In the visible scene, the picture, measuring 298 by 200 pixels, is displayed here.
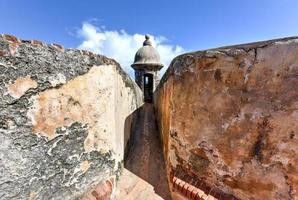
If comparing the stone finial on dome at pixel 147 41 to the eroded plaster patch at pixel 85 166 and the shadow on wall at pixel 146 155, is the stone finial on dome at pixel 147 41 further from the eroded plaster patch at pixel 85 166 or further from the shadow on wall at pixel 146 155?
the eroded plaster patch at pixel 85 166

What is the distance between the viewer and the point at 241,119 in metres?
2.32

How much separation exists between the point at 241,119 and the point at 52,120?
6.40ft

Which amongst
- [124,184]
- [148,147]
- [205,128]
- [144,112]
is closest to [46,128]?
[124,184]

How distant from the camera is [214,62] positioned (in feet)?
8.52

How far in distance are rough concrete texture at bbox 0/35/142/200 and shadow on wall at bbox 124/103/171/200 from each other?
802mm

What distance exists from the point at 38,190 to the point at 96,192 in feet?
2.44

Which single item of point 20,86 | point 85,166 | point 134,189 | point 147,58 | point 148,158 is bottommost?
point 134,189

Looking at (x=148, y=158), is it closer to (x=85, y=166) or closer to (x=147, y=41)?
(x=85, y=166)

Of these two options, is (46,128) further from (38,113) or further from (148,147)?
(148,147)

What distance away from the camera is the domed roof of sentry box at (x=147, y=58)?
35.0ft

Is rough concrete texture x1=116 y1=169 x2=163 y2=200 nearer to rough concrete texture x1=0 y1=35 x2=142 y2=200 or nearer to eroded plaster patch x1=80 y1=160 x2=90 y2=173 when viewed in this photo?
rough concrete texture x1=0 y1=35 x2=142 y2=200

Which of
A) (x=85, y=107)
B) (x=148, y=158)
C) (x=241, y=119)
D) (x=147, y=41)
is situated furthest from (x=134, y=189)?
(x=147, y=41)

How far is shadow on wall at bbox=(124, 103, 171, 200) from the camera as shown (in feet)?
10.4

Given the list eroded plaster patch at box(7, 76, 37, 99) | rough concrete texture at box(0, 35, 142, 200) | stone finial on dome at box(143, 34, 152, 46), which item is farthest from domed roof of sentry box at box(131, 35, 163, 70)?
eroded plaster patch at box(7, 76, 37, 99)
